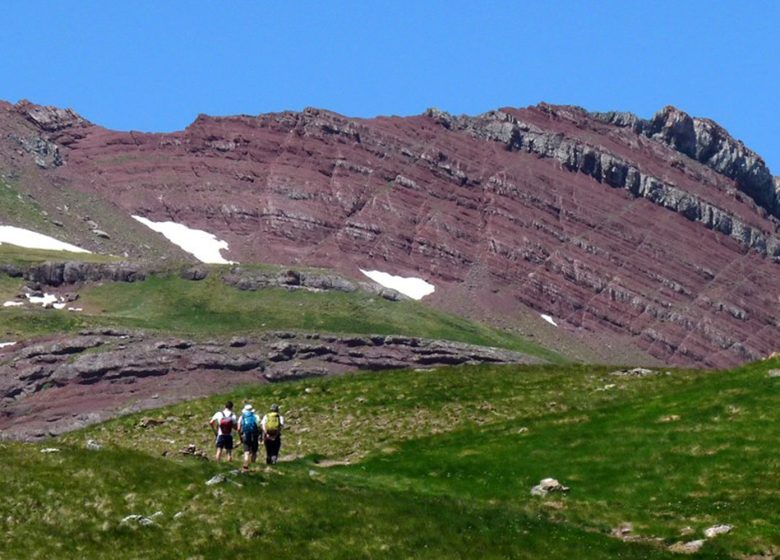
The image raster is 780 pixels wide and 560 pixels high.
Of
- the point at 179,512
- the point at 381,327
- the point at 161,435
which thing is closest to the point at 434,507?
the point at 179,512

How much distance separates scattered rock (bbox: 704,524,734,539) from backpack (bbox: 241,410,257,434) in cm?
1571

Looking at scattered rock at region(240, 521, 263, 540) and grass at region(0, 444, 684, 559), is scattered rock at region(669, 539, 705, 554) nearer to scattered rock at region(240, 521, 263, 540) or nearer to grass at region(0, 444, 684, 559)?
grass at region(0, 444, 684, 559)

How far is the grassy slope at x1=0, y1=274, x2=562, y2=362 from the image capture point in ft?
491

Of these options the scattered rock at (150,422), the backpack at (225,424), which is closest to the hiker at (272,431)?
the backpack at (225,424)

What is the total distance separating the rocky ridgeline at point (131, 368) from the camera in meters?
107

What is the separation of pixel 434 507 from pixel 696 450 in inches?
443

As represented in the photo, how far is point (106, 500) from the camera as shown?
37500mm

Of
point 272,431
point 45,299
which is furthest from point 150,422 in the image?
point 45,299

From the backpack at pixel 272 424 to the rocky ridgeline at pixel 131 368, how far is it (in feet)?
177

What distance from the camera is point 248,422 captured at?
46469 millimetres

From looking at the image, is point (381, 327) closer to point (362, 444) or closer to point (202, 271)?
point (202, 271)

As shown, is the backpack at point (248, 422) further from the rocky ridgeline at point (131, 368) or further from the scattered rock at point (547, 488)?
the rocky ridgeline at point (131, 368)

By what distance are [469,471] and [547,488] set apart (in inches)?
152

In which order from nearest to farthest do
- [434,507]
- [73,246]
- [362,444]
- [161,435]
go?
1. [434,507]
2. [362,444]
3. [161,435]
4. [73,246]
